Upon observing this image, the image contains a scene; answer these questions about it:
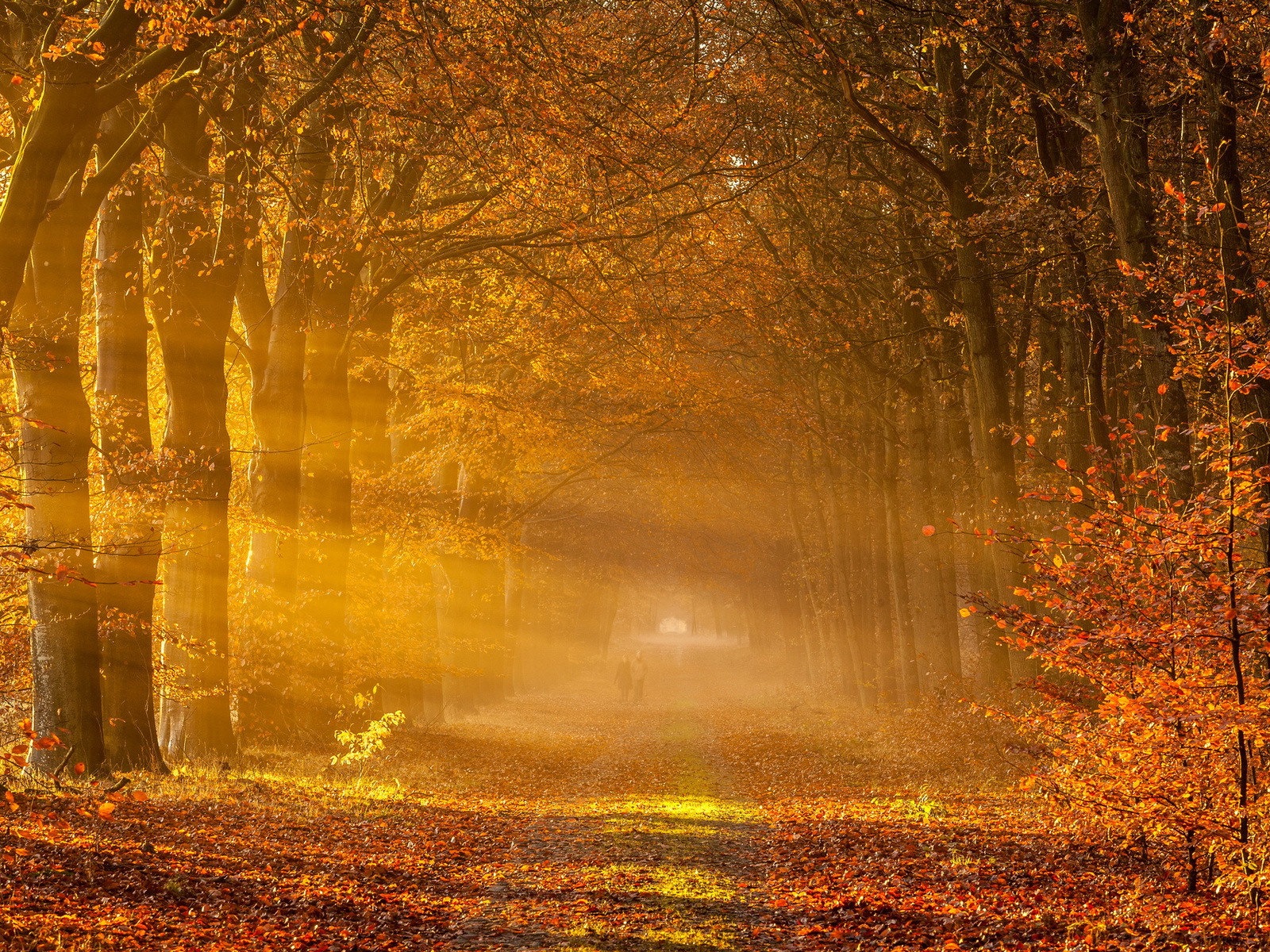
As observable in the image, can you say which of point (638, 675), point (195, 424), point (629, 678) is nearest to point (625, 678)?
point (629, 678)

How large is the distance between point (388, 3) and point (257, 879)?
7765mm

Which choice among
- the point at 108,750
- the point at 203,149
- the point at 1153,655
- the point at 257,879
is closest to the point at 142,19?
the point at 203,149

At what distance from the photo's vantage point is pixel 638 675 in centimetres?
3959

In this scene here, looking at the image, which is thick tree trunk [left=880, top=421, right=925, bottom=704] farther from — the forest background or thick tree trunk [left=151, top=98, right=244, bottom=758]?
thick tree trunk [left=151, top=98, right=244, bottom=758]

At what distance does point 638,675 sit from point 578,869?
3019cm

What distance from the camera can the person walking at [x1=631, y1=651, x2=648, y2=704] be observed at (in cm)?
3834

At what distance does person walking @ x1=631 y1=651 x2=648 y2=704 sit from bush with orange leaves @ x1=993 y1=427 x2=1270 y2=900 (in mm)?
30220

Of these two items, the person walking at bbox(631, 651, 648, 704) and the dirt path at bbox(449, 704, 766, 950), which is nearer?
the dirt path at bbox(449, 704, 766, 950)

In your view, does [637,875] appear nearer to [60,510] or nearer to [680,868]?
[680,868]

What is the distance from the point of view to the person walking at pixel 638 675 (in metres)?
38.3

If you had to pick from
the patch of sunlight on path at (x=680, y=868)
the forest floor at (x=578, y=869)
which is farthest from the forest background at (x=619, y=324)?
the patch of sunlight on path at (x=680, y=868)

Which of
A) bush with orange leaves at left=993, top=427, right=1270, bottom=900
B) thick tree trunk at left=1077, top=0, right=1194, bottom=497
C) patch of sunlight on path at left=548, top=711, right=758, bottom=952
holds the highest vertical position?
thick tree trunk at left=1077, top=0, right=1194, bottom=497

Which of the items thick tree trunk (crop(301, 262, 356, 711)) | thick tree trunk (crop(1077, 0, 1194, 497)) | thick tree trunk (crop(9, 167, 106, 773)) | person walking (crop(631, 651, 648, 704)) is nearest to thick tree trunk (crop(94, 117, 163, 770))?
thick tree trunk (crop(9, 167, 106, 773))

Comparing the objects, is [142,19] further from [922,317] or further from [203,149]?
[922,317]
